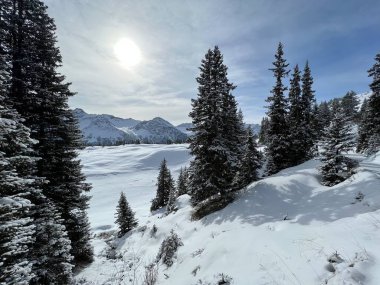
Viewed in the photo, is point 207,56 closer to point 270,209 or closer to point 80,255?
point 270,209

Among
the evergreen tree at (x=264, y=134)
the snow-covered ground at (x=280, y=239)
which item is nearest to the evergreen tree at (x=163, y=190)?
the evergreen tree at (x=264, y=134)

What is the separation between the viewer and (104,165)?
129 metres

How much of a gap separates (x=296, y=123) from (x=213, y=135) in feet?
44.5

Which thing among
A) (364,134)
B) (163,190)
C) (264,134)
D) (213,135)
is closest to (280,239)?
(213,135)

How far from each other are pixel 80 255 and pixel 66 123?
9.17 m

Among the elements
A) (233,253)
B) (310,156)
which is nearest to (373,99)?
(310,156)

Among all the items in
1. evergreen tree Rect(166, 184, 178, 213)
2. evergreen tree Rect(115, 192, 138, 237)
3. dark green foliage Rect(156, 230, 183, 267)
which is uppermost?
dark green foliage Rect(156, 230, 183, 267)

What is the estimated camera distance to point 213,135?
802 inches

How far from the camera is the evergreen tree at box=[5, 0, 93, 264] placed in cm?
1263

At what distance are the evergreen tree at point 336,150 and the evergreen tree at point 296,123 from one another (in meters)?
8.74

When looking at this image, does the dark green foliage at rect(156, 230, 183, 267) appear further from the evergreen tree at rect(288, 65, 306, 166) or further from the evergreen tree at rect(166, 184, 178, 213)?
the evergreen tree at rect(288, 65, 306, 166)

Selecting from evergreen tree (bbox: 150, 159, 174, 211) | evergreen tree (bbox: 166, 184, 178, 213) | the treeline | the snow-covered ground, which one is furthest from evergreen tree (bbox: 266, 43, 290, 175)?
evergreen tree (bbox: 150, 159, 174, 211)

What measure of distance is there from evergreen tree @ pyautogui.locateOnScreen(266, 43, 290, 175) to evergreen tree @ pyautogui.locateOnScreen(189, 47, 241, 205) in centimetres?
762

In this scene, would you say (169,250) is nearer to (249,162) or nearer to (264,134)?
(249,162)
